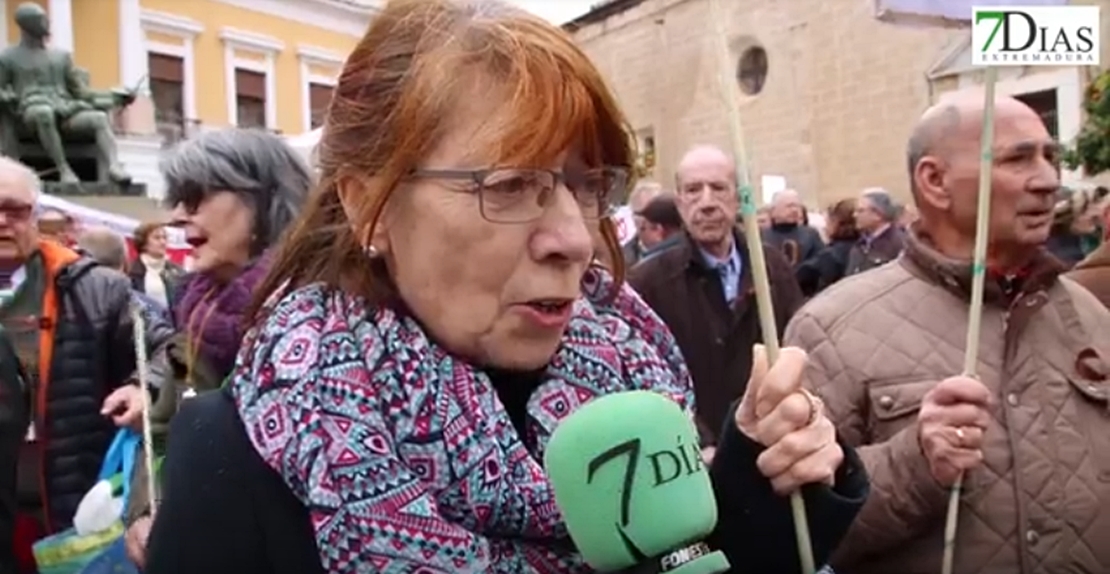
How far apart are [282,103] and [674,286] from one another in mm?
29769

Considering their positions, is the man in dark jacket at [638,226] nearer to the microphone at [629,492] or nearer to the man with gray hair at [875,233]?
the man with gray hair at [875,233]

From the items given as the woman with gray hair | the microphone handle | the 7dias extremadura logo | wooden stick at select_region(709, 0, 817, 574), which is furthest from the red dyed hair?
the woman with gray hair

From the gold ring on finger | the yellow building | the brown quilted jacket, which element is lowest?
the brown quilted jacket

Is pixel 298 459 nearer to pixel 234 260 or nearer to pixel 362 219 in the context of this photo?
pixel 362 219

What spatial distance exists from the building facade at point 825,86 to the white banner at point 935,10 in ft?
47.9

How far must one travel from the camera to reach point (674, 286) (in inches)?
184

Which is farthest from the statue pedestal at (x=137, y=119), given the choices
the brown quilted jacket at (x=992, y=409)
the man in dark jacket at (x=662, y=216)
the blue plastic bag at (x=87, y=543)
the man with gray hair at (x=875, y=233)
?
the brown quilted jacket at (x=992, y=409)

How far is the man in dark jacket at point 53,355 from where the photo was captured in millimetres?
3926

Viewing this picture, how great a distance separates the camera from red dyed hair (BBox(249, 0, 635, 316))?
1.38 metres

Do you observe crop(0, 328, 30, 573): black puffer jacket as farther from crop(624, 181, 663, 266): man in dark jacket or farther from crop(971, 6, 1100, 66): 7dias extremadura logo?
crop(624, 181, 663, 266): man in dark jacket

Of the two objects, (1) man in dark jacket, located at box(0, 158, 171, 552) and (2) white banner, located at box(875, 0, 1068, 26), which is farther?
(1) man in dark jacket, located at box(0, 158, 171, 552)

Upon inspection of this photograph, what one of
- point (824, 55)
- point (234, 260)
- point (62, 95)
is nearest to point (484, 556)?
point (234, 260)

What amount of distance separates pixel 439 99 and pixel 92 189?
14426 millimetres

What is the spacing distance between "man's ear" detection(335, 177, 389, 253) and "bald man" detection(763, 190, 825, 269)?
7390mm
